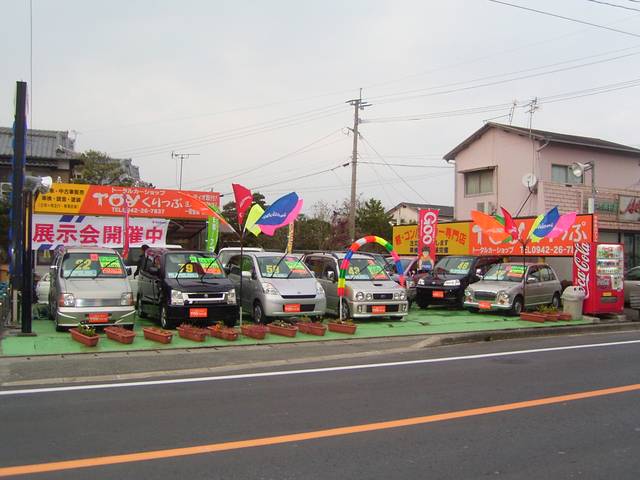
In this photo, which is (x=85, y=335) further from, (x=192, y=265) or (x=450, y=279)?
(x=450, y=279)

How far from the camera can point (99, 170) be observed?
38.5 meters

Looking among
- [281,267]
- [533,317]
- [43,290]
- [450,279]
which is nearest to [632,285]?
[533,317]

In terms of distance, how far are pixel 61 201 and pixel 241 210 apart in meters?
12.4

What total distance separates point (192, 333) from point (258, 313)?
2523mm

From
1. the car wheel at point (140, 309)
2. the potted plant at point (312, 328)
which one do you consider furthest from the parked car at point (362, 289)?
the car wheel at point (140, 309)

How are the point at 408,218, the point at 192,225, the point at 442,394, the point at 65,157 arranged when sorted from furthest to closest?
the point at 408,218 → the point at 65,157 → the point at 192,225 → the point at 442,394

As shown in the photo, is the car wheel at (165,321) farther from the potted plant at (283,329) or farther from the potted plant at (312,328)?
the potted plant at (312,328)

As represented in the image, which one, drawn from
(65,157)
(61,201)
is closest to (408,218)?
(65,157)

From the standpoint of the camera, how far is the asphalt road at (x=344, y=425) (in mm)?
4801

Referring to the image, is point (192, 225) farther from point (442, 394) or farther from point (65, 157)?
point (442, 394)

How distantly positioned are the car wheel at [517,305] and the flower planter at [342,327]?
6.04 m

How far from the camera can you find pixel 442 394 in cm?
748

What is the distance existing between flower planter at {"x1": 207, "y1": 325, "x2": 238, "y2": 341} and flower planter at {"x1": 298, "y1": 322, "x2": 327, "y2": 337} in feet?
5.43

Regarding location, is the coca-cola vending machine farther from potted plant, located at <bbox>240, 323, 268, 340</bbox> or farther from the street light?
potted plant, located at <bbox>240, 323, 268, 340</bbox>
